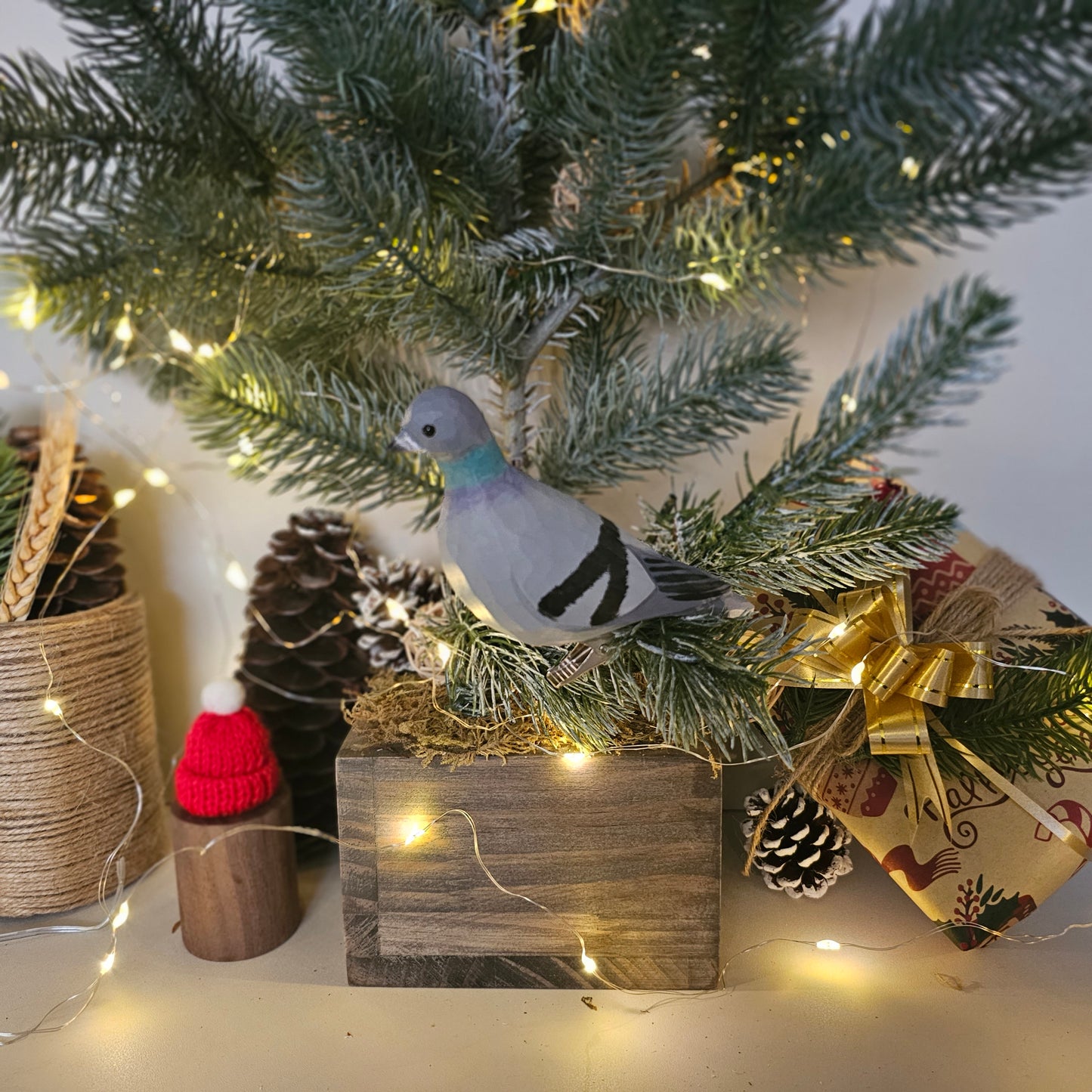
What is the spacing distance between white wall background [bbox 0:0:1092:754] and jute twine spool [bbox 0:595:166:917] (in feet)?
0.47

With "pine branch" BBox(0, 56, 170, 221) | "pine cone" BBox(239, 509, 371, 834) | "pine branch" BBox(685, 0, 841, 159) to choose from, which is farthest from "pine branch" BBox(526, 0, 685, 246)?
"pine cone" BBox(239, 509, 371, 834)

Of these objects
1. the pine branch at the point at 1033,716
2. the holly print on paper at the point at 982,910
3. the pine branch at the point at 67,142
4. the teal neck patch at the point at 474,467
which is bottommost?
the holly print on paper at the point at 982,910

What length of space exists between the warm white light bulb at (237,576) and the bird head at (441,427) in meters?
0.41

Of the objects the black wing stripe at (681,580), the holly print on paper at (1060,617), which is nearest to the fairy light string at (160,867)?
the black wing stripe at (681,580)

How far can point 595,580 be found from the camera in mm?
470

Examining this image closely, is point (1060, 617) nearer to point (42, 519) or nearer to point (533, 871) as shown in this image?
point (533, 871)

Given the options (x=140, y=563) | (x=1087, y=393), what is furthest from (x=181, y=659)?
(x=1087, y=393)

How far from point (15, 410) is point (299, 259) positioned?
381mm

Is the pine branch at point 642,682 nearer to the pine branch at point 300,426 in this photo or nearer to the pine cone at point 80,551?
the pine branch at point 300,426

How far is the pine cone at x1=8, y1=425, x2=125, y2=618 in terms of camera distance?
686 millimetres

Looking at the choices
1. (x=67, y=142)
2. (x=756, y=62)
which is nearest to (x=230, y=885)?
(x=67, y=142)

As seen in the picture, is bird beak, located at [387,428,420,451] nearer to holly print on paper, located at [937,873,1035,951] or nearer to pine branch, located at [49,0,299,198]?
pine branch, located at [49,0,299,198]

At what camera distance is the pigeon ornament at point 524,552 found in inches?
18.4

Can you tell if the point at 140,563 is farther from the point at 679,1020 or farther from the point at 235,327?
the point at 679,1020
